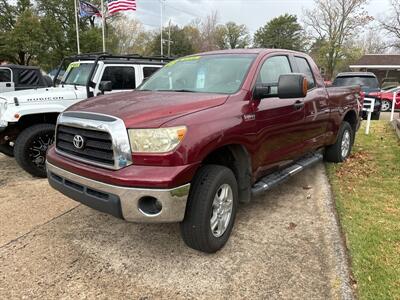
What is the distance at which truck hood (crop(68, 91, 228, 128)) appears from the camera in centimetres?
285

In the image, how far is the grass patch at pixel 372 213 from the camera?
290 centimetres

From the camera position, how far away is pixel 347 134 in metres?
6.35

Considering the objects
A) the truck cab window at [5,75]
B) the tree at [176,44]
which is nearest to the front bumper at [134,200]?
the truck cab window at [5,75]

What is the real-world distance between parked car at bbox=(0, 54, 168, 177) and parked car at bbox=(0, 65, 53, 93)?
2.63 metres

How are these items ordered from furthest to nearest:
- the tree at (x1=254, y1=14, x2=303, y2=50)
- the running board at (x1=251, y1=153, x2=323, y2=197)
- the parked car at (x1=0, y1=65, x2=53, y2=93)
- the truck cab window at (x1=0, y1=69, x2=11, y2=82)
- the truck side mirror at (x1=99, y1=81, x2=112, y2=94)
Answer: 1. the tree at (x1=254, y1=14, x2=303, y2=50)
2. the truck cab window at (x1=0, y1=69, x2=11, y2=82)
3. the parked car at (x1=0, y1=65, x2=53, y2=93)
4. the truck side mirror at (x1=99, y1=81, x2=112, y2=94)
5. the running board at (x1=251, y1=153, x2=323, y2=197)

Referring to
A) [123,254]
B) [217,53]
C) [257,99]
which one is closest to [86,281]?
[123,254]

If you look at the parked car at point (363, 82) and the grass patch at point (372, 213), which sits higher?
the parked car at point (363, 82)

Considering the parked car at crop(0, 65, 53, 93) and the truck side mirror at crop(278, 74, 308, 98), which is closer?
the truck side mirror at crop(278, 74, 308, 98)

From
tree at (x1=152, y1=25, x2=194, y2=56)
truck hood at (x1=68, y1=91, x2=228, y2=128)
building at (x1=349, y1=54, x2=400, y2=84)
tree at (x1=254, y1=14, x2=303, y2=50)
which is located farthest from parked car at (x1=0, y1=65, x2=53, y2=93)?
tree at (x1=254, y1=14, x2=303, y2=50)

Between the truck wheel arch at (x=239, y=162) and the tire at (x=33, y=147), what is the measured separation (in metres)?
3.26

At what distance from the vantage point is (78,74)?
674cm

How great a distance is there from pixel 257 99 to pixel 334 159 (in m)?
3.19

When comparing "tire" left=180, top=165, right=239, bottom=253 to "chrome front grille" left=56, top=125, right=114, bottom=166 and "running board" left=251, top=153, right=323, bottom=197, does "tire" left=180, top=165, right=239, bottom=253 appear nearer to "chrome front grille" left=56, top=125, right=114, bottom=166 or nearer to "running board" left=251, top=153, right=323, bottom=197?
"running board" left=251, top=153, right=323, bottom=197

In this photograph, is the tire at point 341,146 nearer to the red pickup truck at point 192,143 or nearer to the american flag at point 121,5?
the red pickup truck at point 192,143
